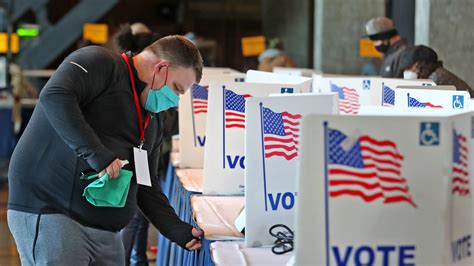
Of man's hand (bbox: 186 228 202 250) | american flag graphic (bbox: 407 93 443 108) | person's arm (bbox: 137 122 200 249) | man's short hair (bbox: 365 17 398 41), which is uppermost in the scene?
man's short hair (bbox: 365 17 398 41)

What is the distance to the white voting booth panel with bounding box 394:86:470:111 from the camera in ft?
11.3

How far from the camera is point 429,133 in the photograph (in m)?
2.35

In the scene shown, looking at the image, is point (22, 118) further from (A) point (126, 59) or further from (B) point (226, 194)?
(A) point (126, 59)

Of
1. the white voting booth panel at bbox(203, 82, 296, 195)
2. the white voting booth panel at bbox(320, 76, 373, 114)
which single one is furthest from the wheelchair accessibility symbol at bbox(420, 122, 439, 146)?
the white voting booth panel at bbox(320, 76, 373, 114)

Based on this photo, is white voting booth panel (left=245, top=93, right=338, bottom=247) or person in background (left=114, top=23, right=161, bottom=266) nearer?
white voting booth panel (left=245, top=93, right=338, bottom=247)

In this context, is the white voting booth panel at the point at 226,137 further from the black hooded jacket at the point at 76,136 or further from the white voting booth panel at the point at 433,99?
the black hooded jacket at the point at 76,136

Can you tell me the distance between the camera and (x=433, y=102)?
3598 mm

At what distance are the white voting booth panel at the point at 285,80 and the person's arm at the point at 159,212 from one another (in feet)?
2.55

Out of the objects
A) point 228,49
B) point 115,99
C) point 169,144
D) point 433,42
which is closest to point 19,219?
point 115,99

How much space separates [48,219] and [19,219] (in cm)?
10

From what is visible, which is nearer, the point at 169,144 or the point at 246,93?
the point at 246,93

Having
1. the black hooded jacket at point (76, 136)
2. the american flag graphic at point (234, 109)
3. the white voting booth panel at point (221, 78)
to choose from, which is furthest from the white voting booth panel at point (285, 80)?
the black hooded jacket at point (76, 136)

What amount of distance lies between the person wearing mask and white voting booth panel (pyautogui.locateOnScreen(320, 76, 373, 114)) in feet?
5.71

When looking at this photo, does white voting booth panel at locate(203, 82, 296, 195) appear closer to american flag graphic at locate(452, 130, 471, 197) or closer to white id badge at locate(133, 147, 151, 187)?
white id badge at locate(133, 147, 151, 187)
